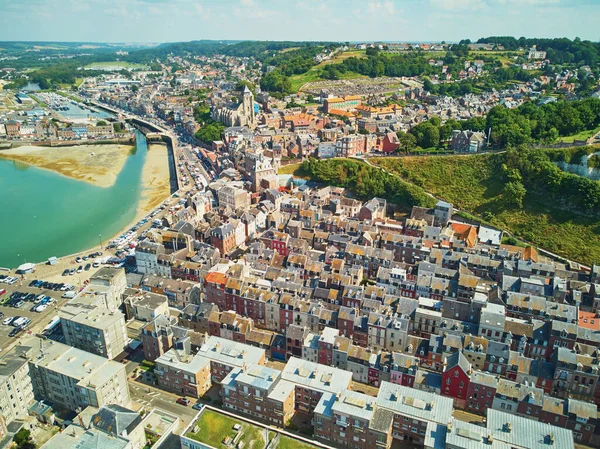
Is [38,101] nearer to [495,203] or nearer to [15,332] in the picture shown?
[15,332]

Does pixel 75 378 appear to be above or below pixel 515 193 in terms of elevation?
below

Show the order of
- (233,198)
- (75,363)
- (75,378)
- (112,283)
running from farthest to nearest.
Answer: (233,198)
(112,283)
(75,363)
(75,378)

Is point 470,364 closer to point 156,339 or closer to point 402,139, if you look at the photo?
point 156,339

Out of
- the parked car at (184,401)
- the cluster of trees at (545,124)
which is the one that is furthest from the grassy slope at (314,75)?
the parked car at (184,401)

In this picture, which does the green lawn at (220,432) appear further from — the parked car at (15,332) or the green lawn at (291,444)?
the parked car at (15,332)

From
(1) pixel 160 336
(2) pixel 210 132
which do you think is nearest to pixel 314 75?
(2) pixel 210 132

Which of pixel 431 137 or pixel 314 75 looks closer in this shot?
pixel 431 137
